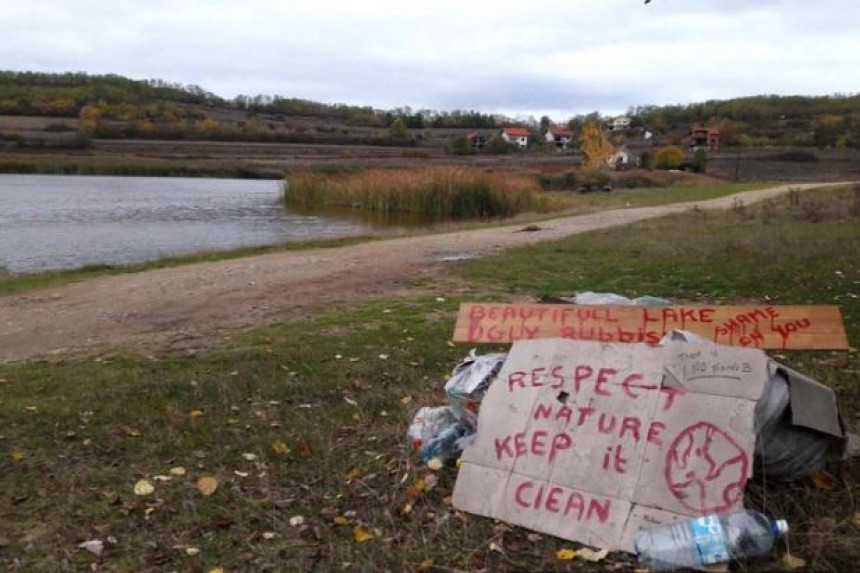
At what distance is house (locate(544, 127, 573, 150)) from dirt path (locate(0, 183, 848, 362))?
116m

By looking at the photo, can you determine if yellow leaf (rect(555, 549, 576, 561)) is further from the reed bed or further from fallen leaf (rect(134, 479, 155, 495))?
the reed bed

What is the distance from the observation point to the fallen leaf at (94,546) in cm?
359

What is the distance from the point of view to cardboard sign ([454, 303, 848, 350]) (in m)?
4.77

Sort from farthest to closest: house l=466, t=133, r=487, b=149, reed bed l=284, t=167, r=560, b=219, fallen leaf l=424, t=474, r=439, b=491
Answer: house l=466, t=133, r=487, b=149 → reed bed l=284, t=167, r=560, b=219 → fallen leaf l=424, t=474, r=439, b=491

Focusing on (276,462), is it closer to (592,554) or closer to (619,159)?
(592,554)

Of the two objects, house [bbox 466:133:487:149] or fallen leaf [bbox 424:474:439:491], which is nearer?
fallen leaf [bbox 424:474:439:491]

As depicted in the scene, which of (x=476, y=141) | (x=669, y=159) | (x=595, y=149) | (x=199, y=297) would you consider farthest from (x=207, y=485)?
(x=476, y=141)

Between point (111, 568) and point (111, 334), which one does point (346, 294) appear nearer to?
point (111, 334)

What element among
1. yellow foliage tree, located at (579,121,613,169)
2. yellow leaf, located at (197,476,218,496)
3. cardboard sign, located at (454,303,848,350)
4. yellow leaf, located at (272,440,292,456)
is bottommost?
yellow leaf, located at (197,476,218,496)

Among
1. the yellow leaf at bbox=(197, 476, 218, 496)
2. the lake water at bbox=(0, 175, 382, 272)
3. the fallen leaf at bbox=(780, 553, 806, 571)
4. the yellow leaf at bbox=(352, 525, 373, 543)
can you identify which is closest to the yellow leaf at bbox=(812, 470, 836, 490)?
the fallen leaf at bbox=(780, 553, 806, 571)

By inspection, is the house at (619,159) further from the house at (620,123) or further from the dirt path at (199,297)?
the dirt path at (199,297)

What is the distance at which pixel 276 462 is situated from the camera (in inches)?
180

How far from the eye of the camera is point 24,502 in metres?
4.07

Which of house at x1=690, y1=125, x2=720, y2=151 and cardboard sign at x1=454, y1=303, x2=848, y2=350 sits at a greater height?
house at x1=690, y1=125, x2=720, y2=151
